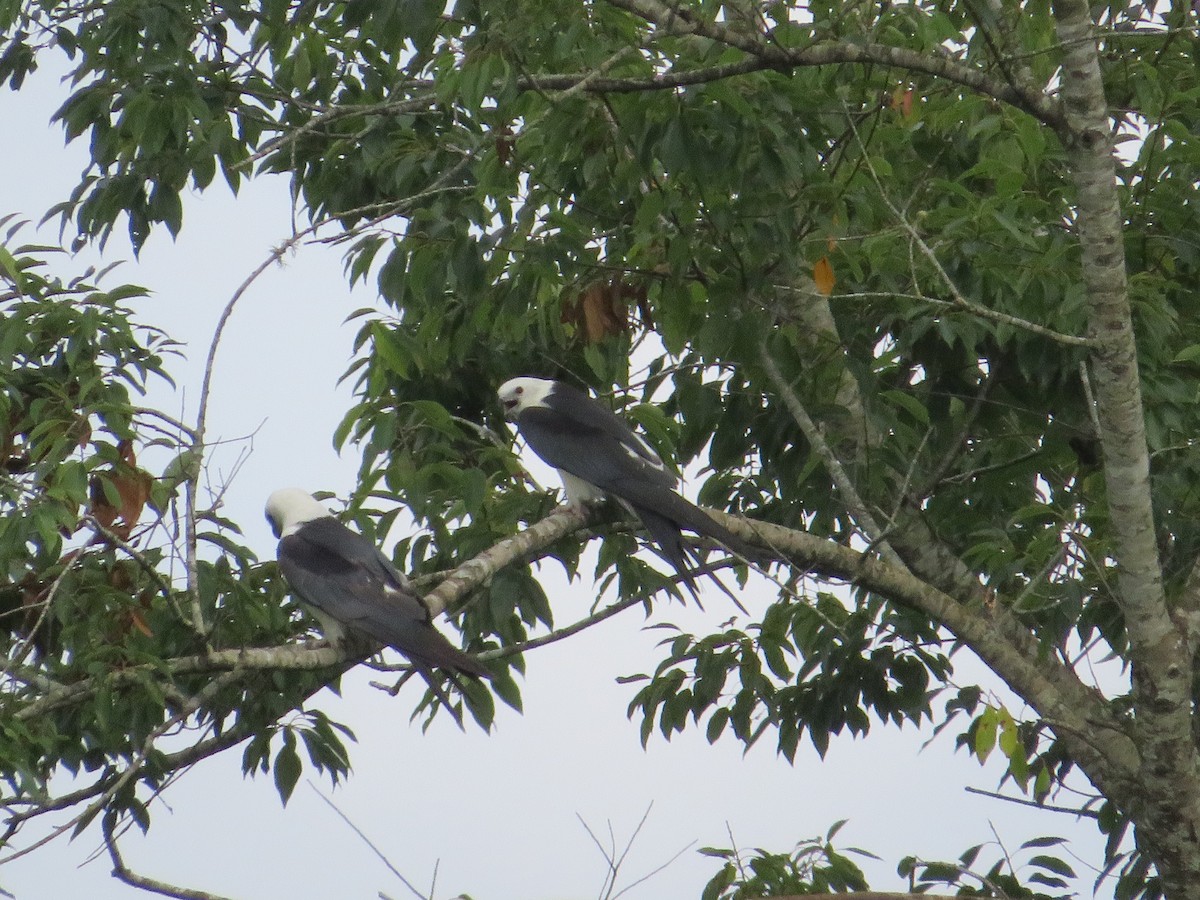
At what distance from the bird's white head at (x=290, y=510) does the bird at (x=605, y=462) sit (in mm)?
878

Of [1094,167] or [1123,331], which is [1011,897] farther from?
[1094,167]

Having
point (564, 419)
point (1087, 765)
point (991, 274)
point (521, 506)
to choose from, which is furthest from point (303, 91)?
point (1087, 765)

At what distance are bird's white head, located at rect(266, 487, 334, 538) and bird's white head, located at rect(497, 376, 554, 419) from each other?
2.87 ft

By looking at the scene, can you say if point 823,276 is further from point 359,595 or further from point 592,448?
point 359,595

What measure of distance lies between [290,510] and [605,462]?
133 centimetres

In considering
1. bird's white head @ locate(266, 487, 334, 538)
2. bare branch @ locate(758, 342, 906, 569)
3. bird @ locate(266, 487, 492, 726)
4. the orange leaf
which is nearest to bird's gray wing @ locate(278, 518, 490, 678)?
bird @ locate(266, 487, 492, 726)

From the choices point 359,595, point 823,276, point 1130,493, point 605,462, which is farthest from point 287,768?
point 1130,493

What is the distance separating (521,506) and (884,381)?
1483 millimetres

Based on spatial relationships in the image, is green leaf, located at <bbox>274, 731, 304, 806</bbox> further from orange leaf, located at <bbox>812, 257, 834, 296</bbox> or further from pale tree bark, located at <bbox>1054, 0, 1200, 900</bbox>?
pale tree bark, located at <bbox>1054, 0, 1200, 900</bbox>

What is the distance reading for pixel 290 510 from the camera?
5512mm

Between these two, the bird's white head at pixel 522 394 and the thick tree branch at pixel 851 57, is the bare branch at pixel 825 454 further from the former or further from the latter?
the bird's white head at pixel 522 394

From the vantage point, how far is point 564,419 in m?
5.47

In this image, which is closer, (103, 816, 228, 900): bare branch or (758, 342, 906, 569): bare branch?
(103, 816, 228, 900): bare branch

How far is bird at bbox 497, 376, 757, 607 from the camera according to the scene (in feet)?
15.1
